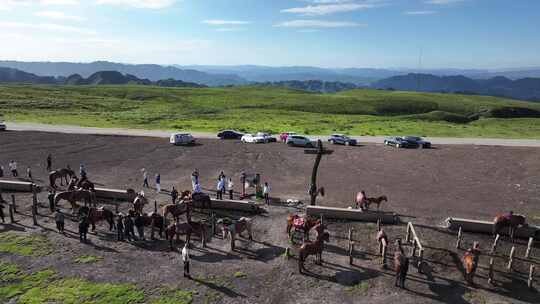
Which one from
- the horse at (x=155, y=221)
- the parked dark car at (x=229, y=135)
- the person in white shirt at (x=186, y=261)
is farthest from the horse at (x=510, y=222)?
the parked dark car at (x=229, y=135)

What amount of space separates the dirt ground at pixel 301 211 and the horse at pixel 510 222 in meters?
0.79

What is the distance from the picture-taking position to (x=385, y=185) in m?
33.3

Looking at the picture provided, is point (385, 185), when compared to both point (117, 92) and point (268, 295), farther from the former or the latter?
point (117, 92)

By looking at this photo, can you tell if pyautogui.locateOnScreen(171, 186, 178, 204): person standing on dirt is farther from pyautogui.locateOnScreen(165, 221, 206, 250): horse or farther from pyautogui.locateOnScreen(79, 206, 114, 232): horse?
pyautogui.locateOnScreen(165, 221, 206, 250): horse

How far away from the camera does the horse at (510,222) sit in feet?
71.1

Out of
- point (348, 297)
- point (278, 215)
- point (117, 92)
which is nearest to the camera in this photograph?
point (348, 297)

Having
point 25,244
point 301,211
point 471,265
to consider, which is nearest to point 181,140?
point 301,211

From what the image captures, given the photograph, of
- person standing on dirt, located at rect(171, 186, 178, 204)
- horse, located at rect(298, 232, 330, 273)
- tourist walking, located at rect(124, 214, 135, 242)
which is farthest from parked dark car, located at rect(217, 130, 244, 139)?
horse, located at rect(298, 232, 330, 273)

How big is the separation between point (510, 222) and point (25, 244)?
84.0 feet

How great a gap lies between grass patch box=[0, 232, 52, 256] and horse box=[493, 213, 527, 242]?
Result: 76.9ft

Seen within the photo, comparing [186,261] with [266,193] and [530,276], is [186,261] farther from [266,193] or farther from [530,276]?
[530,276]

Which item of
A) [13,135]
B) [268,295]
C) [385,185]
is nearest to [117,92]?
[13,135]

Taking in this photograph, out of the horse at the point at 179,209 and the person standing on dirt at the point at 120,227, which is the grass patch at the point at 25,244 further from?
the horse at the point at 179,209

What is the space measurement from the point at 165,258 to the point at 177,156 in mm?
24877
